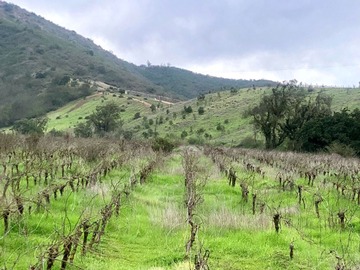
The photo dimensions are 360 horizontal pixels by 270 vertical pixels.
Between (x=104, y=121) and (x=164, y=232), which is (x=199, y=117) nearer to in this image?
(x=104, y=121)

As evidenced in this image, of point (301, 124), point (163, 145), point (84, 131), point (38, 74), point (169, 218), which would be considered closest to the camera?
point (169, 218)

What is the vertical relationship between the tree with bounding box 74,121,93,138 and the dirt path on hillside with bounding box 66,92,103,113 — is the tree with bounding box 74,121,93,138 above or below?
below

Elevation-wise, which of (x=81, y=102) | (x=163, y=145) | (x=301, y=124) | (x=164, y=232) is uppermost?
(x=81, y=102)

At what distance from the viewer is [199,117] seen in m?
68.6

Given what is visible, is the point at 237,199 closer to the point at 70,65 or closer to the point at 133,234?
the point at 133,234

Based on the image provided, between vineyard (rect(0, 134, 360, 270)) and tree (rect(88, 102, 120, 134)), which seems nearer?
vineyard (rect(0, 134, 360, 270))

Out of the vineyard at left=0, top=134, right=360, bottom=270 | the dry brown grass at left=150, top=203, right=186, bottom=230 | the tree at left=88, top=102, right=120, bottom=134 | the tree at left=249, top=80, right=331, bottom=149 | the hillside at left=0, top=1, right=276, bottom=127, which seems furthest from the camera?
the hillside at left=0, top=1, right=276, bottom=127

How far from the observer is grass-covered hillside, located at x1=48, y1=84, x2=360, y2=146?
5753 centimetres

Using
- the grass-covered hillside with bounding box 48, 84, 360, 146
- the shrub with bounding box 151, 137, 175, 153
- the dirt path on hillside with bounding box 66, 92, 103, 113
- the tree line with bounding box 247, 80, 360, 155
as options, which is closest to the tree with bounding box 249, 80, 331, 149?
the tree line with bounding box 247, 80, 360, 155

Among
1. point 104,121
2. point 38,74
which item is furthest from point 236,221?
point 38,74

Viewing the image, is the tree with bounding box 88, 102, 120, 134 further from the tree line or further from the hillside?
the hillside

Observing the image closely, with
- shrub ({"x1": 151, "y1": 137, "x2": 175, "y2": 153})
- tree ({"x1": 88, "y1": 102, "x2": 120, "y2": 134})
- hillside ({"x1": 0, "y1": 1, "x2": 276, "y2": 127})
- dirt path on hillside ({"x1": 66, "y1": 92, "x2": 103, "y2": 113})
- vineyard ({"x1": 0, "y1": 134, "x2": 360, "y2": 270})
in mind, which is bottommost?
vineyard ({"x1": 0, "y1": 134, "x2": 360, "y2": 270})

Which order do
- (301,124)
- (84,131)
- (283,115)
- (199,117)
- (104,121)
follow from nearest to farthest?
(301,124)
(283,115)
(84,131)
(104,121)
(199,117)

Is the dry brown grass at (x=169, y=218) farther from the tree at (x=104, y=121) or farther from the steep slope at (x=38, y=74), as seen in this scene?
the steep slope at (x=38, y=74)
